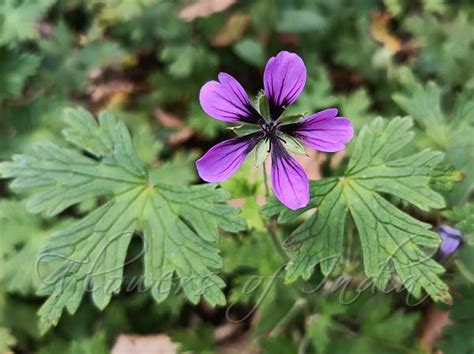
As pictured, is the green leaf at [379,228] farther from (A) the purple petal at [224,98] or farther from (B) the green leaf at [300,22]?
(B) the green leaf at [300,22]

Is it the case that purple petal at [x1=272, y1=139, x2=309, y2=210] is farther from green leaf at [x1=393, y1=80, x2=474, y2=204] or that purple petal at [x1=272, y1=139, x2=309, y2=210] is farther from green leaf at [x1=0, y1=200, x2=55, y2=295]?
green leaf at [x1=0, y1=200, x2=55, y2=295]

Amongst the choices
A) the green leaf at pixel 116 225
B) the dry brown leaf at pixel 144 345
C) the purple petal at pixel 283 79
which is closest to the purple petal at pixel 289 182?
the purple petal at pixel 283 79

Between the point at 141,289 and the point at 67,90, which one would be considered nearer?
the point at 141,289

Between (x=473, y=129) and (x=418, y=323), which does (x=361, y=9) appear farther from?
(x=418, y=323)

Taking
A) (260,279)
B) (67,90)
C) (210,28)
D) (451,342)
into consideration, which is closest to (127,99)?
(67,90)

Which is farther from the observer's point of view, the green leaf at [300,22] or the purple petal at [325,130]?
the green leaf at [300,22]

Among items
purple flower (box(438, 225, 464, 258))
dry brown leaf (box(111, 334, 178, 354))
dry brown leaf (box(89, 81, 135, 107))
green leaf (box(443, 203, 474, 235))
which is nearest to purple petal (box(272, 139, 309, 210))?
green leaf (box(443, 203, 474, 235))
